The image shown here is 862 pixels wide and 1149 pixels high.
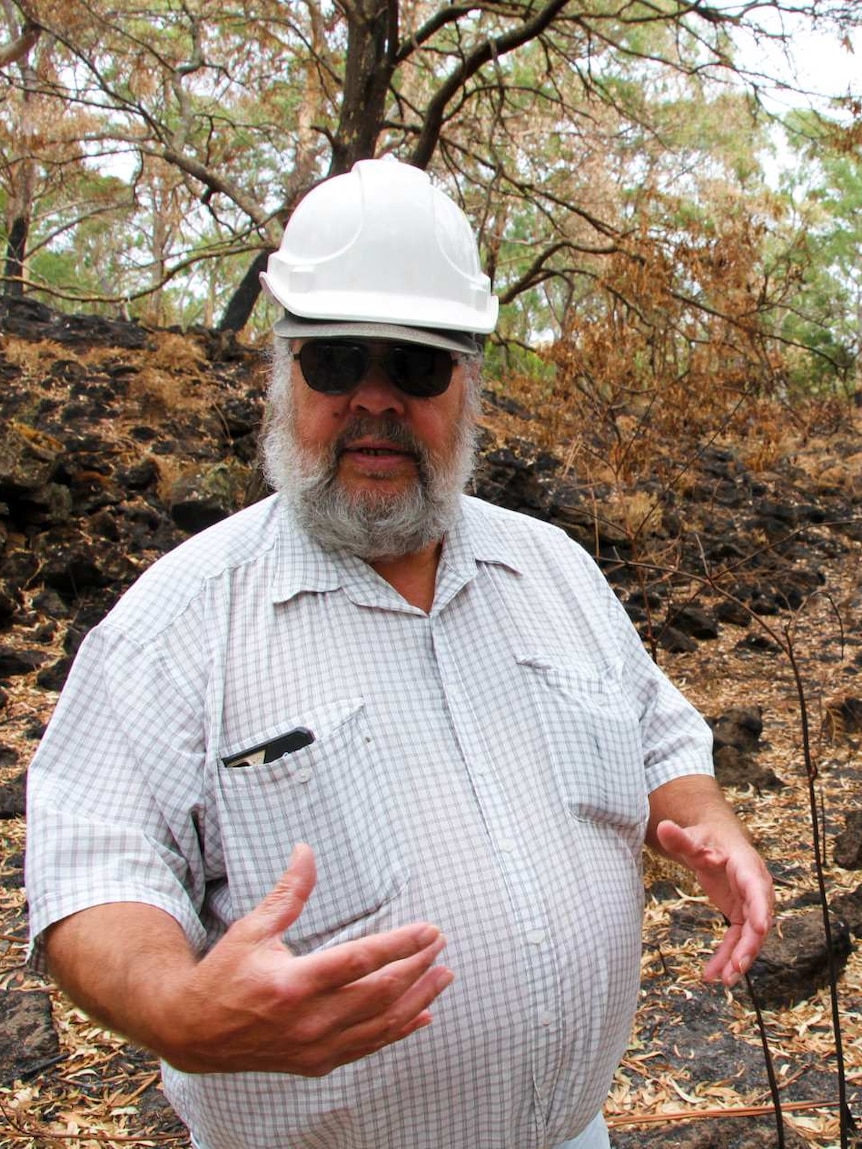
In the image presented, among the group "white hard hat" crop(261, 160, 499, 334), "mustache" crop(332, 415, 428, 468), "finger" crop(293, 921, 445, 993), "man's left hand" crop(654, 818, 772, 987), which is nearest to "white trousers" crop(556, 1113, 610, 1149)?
"man's left hand" crop(654, 818, 772, 987)

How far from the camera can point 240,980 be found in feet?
4.08

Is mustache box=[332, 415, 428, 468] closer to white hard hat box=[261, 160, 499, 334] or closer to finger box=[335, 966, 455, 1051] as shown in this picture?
white hard hat box=[261, 160, 499, 334]

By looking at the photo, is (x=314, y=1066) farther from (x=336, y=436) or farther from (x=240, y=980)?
(x=336, y=436)

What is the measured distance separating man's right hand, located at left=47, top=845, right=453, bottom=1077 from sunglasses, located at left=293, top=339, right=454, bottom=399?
914mm

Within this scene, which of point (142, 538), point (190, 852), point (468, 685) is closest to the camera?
point (190, 852)

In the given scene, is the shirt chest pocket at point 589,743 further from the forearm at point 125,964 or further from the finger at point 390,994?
the forearm at point 125,964

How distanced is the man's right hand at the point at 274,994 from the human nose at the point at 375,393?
2.94 ft

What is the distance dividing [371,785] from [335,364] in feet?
2.43

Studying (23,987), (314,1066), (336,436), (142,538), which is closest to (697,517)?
(142,538)

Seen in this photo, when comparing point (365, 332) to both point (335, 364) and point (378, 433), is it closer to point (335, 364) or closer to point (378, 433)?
point (335, 364)

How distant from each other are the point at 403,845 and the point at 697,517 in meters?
8.20

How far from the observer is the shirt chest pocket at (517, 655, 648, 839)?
1.83 m

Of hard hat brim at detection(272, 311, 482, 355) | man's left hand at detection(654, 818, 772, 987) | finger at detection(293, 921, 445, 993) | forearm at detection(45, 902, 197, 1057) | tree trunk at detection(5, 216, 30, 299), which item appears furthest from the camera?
tree trunk at detection(5, 216, 30, 299)

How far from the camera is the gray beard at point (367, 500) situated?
74.6 inches
